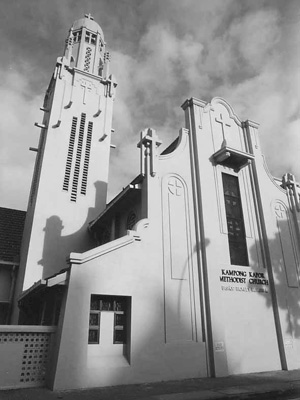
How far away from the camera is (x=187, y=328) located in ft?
38.0

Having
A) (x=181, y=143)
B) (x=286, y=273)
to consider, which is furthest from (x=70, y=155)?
(x=286, y=273)

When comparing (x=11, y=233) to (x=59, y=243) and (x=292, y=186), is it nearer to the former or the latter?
(x=59, y=243)

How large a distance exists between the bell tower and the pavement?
756cm

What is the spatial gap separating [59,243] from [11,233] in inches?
182

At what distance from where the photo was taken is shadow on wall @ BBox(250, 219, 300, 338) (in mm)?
13930

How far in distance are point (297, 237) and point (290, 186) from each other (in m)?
3.03

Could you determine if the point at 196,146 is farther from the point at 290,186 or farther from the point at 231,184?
the point at 290,186

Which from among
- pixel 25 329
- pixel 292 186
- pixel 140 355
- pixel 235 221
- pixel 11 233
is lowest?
pixel 140 355

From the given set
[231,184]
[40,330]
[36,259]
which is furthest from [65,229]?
[231,184]

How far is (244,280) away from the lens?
536 inches

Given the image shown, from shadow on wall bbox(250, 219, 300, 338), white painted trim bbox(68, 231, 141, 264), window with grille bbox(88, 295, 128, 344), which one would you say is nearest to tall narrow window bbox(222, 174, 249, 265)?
shadow on wall bbox(250, 219, 300, 338)

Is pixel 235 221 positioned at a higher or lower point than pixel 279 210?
lower

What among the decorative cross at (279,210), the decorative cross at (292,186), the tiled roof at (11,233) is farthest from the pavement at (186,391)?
the tiled roof at (11,233)

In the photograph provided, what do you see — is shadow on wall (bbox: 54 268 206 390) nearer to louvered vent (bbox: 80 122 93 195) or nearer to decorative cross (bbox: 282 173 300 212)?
louvered vent (bbox: 80 122 93 195)
